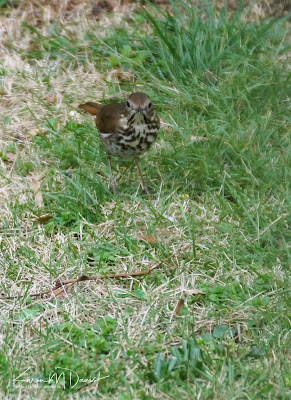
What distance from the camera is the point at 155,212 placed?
453 cm

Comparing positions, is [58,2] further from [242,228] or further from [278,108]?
[242,228]

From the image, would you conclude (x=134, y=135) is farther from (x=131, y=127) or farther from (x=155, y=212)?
(x=155, y=212)

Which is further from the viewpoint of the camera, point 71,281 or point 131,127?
point 131,127

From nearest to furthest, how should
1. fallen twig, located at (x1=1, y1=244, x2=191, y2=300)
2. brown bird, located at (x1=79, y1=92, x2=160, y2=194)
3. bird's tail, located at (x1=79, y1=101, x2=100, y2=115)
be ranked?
1. fallen twig, located at (x1=1, y1=244, x2=191, y2=300)
2. brown bird, located at (x1=79, y1=92, x2=160, y2=194)
3. bird's tail, located at (x1=79, y1=101, x2=100, y2=115)

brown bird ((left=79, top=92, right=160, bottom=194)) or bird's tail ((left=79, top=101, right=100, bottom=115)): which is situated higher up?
brown bird ((left=79, top=92, right=160, bottom=194))

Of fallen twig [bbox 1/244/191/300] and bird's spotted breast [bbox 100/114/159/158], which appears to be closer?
fallen twig [bbox 1/244/191/300]

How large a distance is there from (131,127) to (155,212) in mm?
593

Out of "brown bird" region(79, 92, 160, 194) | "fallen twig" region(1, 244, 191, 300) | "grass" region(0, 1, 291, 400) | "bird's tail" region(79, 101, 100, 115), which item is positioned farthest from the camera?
"bird's tail" region(79, 101, 100, 115)

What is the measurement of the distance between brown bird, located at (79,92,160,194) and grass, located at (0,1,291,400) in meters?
0.34

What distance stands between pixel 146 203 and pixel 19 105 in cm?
182

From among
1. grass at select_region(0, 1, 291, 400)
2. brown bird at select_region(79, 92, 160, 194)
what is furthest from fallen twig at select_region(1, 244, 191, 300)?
brown bird at select_region(79, 92, 160, 194)

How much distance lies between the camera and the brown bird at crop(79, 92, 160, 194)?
4523 millimetres

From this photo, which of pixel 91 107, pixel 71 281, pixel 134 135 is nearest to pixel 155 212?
pixel 134 135

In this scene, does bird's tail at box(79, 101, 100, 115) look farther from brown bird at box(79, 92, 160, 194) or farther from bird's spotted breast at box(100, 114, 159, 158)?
bird's spotted breast at box(100, 114, 159, 158)
